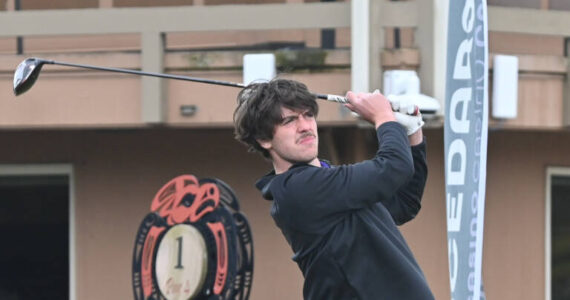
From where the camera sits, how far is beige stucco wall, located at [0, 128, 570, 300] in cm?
893

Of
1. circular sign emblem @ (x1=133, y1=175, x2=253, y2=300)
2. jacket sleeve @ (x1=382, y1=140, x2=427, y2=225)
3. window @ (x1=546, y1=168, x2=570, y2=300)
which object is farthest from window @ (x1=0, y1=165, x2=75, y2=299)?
jacket sleeve @ (x1=382, y1=140, x2=427, y2=225)

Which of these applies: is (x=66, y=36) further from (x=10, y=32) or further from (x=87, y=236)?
(x=87, y=236)

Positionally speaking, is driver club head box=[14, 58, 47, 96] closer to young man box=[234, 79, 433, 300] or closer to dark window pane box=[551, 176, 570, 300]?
young man box=[234, 79, 433, 300]

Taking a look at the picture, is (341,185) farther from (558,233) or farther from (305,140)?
(558,233)

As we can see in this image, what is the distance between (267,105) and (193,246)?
495 cm

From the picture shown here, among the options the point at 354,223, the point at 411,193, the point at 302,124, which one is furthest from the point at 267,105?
the point at 411,193

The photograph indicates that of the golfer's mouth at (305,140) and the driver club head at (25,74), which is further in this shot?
the driver club head at (25,74)

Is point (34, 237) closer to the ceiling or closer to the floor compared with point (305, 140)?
closer to the floor

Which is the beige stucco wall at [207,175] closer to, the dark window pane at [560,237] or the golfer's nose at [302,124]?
the dark window pane at [560,237]

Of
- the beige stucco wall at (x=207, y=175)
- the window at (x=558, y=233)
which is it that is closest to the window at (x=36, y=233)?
the beige stucco wall at (x=207, y=175)

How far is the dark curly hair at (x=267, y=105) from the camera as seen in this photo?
3.41m

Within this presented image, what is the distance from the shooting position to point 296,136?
3.44 m

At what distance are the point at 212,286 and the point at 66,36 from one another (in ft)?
7.40

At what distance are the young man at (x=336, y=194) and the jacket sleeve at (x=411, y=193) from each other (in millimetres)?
103
